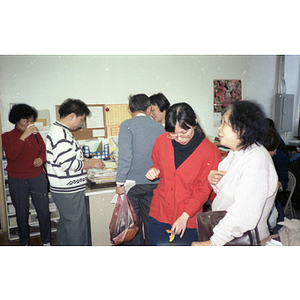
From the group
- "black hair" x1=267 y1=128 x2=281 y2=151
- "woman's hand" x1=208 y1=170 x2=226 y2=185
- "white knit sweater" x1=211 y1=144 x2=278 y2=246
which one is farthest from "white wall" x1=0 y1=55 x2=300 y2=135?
"white knit sweater" x1=211 y1=144 x2=278 y2=246

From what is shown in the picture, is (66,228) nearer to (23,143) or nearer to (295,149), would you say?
(23,143)

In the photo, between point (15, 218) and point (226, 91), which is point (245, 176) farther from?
point (15, 218)

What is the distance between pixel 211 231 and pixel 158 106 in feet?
3.13

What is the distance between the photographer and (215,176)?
1.21 meters

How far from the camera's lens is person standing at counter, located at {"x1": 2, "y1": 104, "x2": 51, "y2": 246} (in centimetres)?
163

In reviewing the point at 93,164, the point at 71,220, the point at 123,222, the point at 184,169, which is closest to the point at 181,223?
the point at 184,169

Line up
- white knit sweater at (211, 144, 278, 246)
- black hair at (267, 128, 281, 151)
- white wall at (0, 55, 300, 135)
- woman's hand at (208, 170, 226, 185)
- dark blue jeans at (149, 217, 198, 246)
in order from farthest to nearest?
1. black hair at (267, 128, 281, 151)
2. white wall at (0, 55, 300, 135)
3. dark blue jeans at (149, 217, 198, 246)
4. woman's hand at (208, 170, 226, 185)
5. white knit sweater at (211, 144, 278, 246)

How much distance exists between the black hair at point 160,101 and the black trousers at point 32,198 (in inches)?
40.9

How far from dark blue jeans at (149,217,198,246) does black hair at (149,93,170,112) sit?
81 centimetres

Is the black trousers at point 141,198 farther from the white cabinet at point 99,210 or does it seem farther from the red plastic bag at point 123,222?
the white cabinet at point 99,210

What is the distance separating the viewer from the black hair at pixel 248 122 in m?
1.06

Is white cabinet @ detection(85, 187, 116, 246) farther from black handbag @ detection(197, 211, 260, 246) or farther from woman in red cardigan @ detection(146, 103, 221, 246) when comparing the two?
black handbag @ detection(197, 211, 260, 246)

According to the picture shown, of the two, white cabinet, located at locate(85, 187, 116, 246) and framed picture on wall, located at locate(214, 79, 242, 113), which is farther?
white cabinet, located at locate(85, 187, 116, 246)

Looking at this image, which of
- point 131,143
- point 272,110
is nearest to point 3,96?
point 131,143
